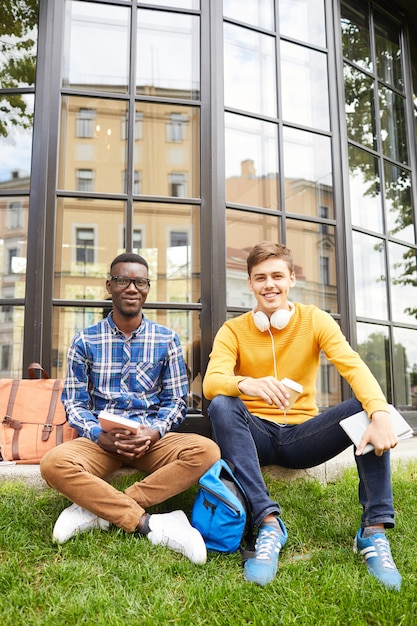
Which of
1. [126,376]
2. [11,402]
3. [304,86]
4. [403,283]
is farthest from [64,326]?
[403,283]

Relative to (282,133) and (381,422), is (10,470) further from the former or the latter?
(282,133)

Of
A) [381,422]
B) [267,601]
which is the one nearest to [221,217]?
[381,422]

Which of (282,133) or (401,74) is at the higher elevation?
(401,74)

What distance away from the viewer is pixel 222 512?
2373 millimetres

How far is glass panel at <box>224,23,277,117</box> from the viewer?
4.44m

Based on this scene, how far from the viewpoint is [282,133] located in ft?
14.9

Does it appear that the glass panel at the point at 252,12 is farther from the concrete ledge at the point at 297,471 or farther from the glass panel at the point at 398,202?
the concrete ledge at the point at 297,471

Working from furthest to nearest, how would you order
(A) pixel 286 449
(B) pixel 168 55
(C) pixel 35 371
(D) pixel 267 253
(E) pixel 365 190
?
(E) pixel 365 190 → (B) pixel 168 55 → (C) pixel 35 371 → (D) pixel 267 253 → (A) pixel 286 449

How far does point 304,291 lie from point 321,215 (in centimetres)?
66

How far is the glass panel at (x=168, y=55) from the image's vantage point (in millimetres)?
4371

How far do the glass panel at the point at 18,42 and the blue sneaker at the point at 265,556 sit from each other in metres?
3.69

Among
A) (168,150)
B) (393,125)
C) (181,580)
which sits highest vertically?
(393,125)

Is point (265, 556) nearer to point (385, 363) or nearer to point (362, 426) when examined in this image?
point (362, 426)

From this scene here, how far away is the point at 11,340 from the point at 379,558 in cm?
294
